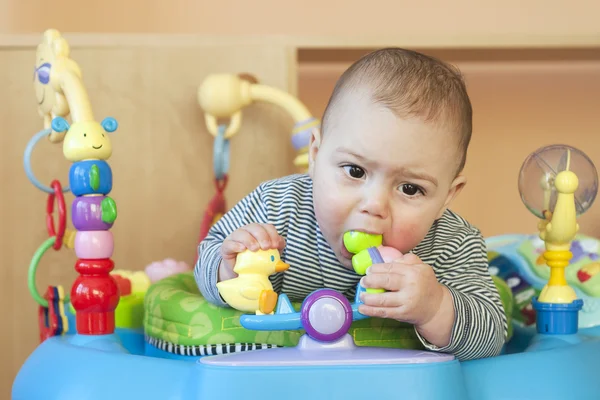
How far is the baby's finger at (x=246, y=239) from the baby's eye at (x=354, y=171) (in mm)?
111

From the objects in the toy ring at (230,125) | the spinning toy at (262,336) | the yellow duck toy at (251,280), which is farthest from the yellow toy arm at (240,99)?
the yellow duck toy at (251,280)

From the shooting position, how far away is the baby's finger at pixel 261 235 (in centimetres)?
76

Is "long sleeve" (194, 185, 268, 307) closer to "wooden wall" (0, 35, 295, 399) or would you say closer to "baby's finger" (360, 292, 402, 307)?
"baby's finger" (360, 292, 402, 307)

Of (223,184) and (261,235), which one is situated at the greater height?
(223,184)

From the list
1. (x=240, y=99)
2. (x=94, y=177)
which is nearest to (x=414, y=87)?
(x=94, y=177)

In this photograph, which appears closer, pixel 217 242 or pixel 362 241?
pixel 362 241

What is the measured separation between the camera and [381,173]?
30.1 inches

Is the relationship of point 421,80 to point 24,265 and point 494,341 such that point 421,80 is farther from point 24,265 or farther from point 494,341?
point 24,265

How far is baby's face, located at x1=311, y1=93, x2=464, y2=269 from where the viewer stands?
762mm

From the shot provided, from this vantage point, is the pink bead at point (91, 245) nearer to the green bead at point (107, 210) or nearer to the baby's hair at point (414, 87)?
the green bead at point (107, 210)

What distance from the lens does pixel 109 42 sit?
55.0 inches

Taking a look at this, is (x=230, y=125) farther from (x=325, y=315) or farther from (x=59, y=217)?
(x=325, y=315)

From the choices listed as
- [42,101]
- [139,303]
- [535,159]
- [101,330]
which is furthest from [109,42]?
[535,159]

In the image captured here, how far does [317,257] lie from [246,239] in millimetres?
153
